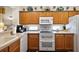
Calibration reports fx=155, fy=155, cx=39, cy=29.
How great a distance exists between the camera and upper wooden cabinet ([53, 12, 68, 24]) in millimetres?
7020

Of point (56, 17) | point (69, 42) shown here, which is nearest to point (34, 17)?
point (56, 17)

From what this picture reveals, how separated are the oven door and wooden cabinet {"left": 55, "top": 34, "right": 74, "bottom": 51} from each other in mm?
192

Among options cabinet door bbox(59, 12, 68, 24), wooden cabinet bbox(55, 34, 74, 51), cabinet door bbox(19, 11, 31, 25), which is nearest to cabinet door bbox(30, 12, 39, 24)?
cabinet door bbox(19, 11, 31, 25)

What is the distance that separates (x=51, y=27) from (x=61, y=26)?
56cm

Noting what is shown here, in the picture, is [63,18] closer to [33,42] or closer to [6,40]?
[33,42]

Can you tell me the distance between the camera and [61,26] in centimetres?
725

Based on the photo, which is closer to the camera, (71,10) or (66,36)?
(66,36)

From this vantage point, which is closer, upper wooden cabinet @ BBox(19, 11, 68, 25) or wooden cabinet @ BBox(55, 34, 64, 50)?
wooden cabinet @ BBox(55, 34, 64, 50)

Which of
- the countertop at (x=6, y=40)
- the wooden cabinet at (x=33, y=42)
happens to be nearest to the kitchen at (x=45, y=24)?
the wooden cabinet at (x=33, y=42)

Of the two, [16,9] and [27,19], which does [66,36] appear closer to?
[27,19]

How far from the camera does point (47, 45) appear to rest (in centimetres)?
653

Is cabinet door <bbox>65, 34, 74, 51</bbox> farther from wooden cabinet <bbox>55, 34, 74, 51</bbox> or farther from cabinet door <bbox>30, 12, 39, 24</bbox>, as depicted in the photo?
cabinet door <bbox>30, 12, 39, 24</bbox>
